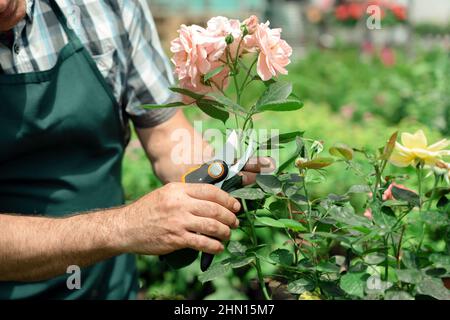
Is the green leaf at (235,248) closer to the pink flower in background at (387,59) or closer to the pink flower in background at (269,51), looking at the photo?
the pink flower in background at (269,51)

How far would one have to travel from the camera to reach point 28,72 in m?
1.41

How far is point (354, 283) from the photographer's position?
3.01 feet

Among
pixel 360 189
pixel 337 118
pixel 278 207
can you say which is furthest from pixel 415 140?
pixel 337 118

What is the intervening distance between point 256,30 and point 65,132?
23.4 inches

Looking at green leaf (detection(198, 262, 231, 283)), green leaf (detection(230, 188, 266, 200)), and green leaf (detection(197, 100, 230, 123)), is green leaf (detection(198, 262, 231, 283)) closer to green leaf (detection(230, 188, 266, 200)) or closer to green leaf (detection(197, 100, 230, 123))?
green leaf (detection(230, 188, 266, 200))

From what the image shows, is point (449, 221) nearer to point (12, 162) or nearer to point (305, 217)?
point (305, 217)

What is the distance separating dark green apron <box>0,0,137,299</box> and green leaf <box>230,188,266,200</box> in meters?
0.58

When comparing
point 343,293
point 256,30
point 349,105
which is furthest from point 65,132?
point 349,105

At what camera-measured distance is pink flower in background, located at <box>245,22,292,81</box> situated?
1.03 metres

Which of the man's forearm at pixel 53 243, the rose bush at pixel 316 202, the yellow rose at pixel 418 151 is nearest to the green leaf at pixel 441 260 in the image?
the rose bush at pixel 316 202

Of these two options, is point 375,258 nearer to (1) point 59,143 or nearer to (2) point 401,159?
(2) point 401,159

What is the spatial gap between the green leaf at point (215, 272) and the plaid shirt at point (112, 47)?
0.63 meters

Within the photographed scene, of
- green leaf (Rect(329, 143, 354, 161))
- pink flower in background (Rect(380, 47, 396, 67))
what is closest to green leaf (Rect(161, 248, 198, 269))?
green leaf (Rect(329, 143, 354, 161))
